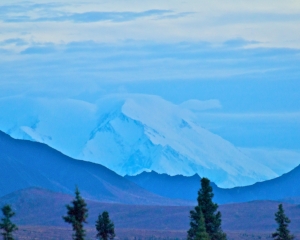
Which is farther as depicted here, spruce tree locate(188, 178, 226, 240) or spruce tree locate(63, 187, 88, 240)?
spruce tree locate(188, 178, 226, 240)

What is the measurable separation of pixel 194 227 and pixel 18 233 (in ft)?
219

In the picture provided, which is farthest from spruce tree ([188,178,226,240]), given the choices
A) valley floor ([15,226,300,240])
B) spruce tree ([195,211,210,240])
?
valley floor ([15,226,300,240])

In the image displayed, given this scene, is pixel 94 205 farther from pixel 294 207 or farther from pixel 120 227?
pixel 294 207

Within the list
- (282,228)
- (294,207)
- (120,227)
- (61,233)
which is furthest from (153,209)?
(282,228)

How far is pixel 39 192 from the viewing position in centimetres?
17425

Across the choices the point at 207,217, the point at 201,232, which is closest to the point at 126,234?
the point at 207,217

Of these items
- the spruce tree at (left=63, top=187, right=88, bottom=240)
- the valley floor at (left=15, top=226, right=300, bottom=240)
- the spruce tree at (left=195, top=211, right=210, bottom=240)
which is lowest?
the spruce tree at (left=195, top=211, right=210, bottom=240)

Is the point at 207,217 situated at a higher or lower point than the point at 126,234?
lower

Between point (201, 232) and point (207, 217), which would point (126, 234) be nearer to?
point (207, 217)

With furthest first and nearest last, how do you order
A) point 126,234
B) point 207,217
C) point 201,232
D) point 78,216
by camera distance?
point 126,234
point 207,217
point 78,216
point 201,232

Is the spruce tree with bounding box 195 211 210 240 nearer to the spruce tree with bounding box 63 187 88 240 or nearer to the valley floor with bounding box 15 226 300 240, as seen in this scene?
the spruce tree with bounding box 63 187 88 240

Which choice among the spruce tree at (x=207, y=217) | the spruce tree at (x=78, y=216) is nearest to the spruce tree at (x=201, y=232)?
the spruce tree at (x=207, y=217)

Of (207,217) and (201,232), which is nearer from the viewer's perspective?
(201,232)

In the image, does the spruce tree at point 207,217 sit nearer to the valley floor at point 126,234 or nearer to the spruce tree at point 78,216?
the spruce tree at point 78,216
